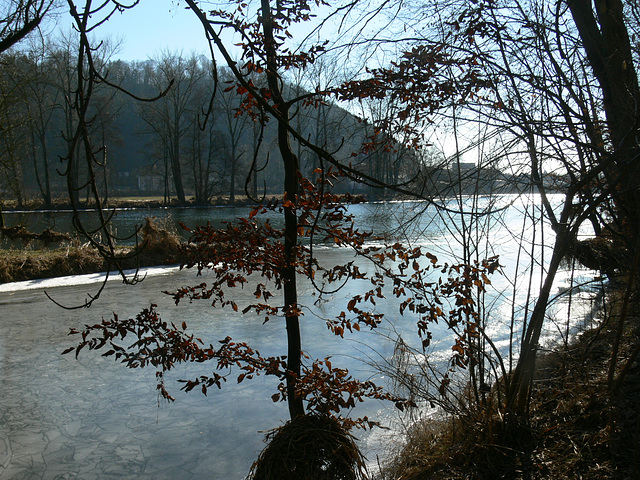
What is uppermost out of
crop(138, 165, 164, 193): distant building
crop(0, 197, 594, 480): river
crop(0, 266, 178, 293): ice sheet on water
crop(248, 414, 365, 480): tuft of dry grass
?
crop(138, 165, 164, 193): distant building

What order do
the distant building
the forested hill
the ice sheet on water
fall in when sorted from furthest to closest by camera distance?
the distant building < the ice sheet on water < the forested hill

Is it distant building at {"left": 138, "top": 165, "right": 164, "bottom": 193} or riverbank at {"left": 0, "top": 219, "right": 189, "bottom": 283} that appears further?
distant building at {"left": 138, "top": 165, "right": 164, "bottom": 193}

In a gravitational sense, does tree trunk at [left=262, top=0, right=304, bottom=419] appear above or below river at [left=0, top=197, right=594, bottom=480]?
above

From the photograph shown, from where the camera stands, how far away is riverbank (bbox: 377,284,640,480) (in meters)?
2.80

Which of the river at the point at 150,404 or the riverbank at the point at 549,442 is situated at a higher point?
the riverbank at the point at 549,442


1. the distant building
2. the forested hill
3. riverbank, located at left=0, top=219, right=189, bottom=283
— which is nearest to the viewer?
the forested hill

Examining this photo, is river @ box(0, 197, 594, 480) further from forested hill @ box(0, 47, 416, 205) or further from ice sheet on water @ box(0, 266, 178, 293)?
ice sheet on water @ box(0, 266, 178, 293)

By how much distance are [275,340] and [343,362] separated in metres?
1.22

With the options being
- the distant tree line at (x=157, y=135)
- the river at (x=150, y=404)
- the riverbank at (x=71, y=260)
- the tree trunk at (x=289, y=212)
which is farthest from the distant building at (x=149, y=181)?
the tree trunk at (x=289, y=212)

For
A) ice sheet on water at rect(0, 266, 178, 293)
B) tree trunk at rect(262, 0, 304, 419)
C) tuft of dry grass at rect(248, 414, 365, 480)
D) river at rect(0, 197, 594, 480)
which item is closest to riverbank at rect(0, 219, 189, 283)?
ice sheet on water at rect(0, 266, 178, 293)

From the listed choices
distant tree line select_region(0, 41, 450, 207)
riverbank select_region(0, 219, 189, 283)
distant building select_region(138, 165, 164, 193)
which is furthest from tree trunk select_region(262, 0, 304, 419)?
distant building select_region(138, 165, 164, 193)

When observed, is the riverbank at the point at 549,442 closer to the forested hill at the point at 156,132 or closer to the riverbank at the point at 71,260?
the forested hill at the point at 156,132

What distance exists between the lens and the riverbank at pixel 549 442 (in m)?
2.80

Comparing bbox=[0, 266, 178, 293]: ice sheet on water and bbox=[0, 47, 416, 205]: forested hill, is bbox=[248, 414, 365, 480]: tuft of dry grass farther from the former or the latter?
bbox=[0, 266, 178, 293]: ice sheet on water
